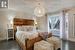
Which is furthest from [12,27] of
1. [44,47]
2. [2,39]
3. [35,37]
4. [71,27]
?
[44,47]

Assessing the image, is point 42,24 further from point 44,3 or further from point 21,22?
point 44,3

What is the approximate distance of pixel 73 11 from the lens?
25.8ft

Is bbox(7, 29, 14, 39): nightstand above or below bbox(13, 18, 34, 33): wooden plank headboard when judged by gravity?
below

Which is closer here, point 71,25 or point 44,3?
point 44,3

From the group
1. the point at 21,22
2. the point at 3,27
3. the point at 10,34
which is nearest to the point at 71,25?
the point at 21,22

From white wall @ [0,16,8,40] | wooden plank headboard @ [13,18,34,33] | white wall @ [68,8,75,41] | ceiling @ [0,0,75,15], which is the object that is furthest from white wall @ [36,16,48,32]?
ceiling @ [0,0,75,15]

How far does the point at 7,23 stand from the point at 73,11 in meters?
5.32

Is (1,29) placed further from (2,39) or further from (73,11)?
(73,11)

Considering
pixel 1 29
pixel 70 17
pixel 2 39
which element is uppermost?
pixel 70 17

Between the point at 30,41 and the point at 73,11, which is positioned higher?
the point at 73,11

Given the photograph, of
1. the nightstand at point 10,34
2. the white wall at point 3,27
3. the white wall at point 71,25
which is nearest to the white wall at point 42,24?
the nightstand at point 10,34

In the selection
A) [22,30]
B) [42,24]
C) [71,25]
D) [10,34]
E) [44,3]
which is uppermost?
[44,3]

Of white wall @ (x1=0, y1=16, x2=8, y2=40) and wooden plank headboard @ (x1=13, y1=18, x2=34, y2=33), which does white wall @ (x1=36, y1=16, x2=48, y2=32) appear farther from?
white wall @ (x1=0, y1=16, x2=8, y2=40)

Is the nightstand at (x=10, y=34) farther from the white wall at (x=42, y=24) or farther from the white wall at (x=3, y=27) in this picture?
the white wall at (x=42, y=24)
